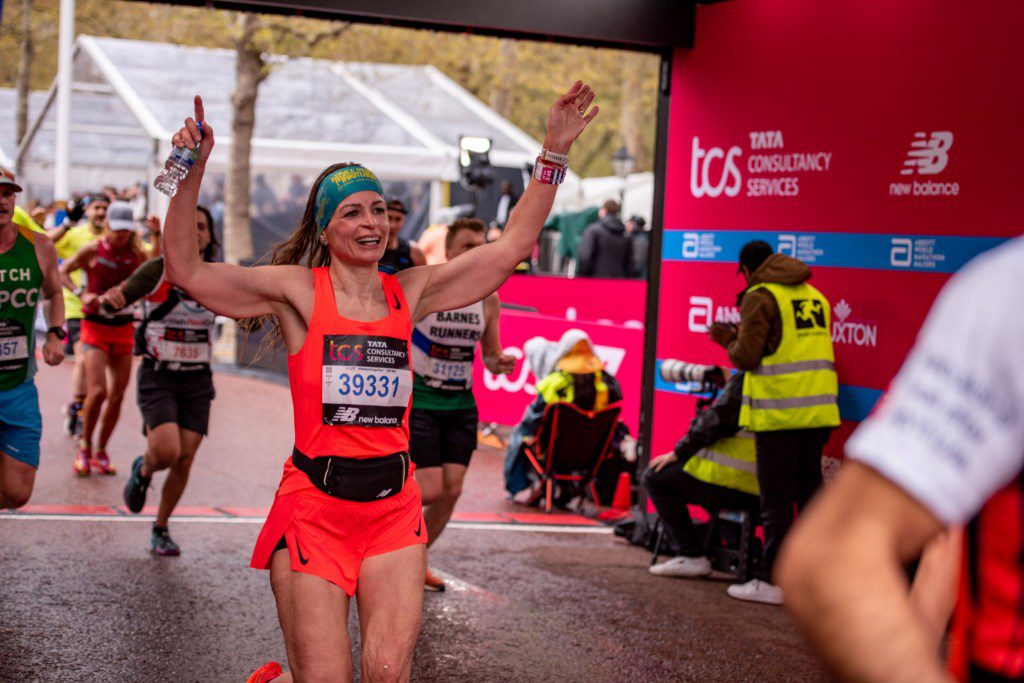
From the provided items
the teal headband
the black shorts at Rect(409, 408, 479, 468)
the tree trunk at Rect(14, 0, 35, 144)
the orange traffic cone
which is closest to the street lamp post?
the orange traffic cone

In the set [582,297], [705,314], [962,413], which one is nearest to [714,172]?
[705,314]

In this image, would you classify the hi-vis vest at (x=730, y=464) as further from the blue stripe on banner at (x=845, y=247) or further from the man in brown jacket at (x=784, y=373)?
the blue stripe on banner at (x=845, y=247)

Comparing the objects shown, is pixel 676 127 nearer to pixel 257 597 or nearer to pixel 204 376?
pixel 204 376

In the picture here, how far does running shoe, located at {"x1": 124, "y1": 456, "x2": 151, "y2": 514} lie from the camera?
26.2 feet

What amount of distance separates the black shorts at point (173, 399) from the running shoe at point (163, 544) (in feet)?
2.17

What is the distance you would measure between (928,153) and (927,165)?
65mm

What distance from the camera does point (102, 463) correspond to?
10656 mm

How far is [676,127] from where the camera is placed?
930cm

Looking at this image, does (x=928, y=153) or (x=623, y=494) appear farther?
(x=623, y=494)

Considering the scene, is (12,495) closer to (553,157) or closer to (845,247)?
(553,157)

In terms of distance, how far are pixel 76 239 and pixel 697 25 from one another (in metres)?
8.49

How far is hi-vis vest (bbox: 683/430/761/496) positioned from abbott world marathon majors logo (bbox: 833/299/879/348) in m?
0.80

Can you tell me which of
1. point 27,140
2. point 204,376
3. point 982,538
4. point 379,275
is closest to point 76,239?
point 204,376

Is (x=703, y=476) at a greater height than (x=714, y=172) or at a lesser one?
lesser
